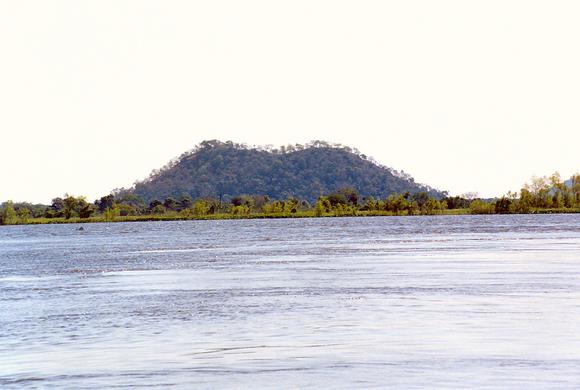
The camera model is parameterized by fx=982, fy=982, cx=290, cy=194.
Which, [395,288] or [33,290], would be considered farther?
[33,290]

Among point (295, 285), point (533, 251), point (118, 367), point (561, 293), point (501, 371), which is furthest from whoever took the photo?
point (533, 251)

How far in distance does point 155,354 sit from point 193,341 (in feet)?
8.17

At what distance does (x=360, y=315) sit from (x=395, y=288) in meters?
10.5

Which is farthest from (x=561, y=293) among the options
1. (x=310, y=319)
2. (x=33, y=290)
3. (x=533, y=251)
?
(x=533, y=251)

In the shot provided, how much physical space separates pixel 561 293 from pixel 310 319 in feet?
38.1

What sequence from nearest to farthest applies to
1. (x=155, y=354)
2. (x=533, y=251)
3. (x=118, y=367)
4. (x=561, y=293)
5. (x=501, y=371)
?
(x=501, y=371) → (x=118, y=367) → (x=155, y=354) → (x=561, y=293) → (x=533, y=251)

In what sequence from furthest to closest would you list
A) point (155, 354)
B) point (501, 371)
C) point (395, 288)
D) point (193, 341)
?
point (395, 288), point (193, 341), point (155, 354), point (501, 371)

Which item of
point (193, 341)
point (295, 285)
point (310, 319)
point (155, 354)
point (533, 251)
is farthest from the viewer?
point (533, 251)

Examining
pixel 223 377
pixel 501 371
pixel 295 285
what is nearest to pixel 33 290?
pixel 295 285

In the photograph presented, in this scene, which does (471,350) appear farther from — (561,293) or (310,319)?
(561,293)

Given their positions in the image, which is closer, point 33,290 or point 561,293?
point 561,293

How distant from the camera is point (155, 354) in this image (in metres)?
26.5

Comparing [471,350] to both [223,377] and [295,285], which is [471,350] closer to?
[223,377]

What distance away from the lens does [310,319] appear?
110 feet
